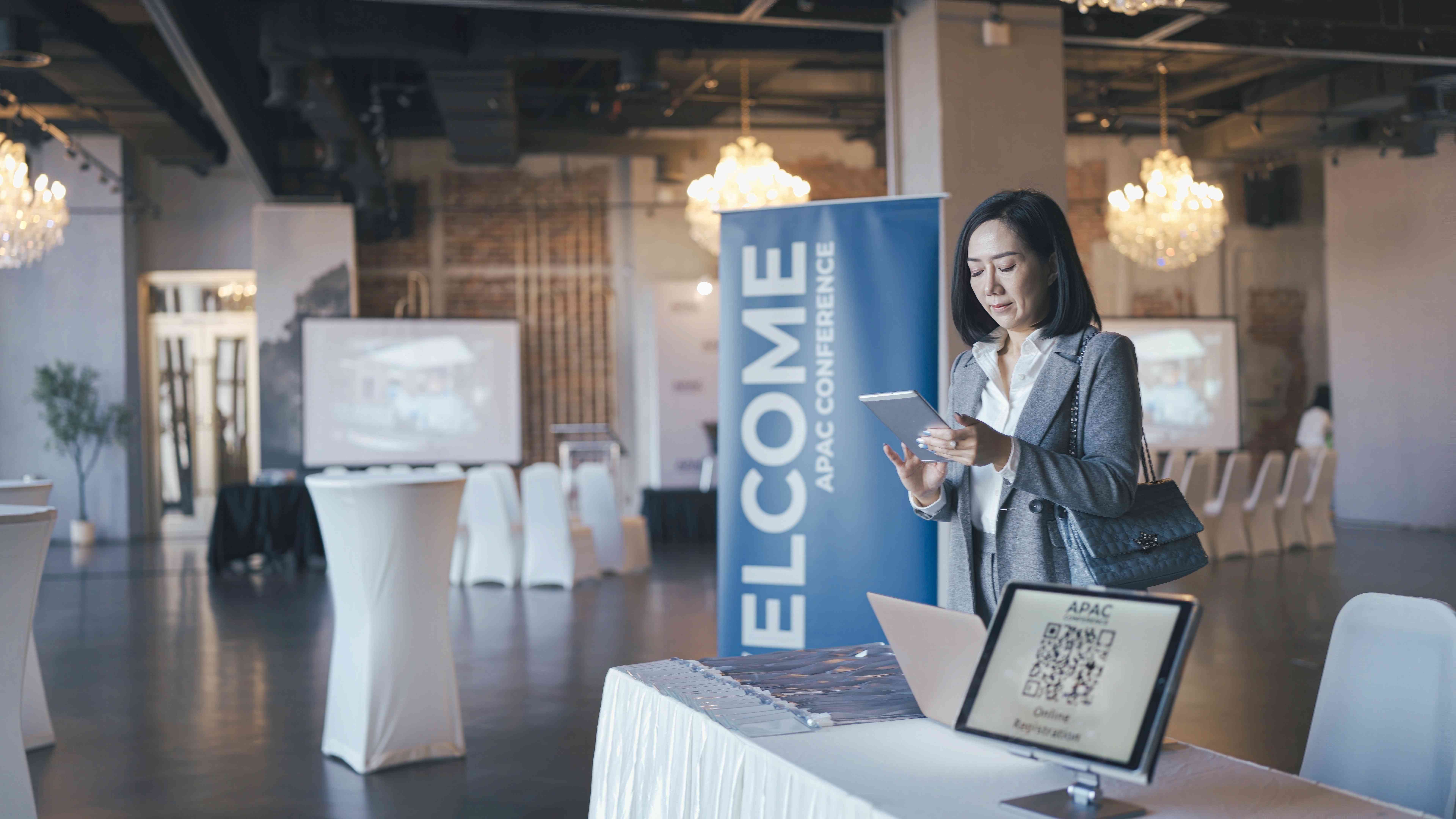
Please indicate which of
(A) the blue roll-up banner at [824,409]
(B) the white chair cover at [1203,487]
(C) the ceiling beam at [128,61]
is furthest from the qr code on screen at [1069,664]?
(B) the white chair cover at [1203,487]

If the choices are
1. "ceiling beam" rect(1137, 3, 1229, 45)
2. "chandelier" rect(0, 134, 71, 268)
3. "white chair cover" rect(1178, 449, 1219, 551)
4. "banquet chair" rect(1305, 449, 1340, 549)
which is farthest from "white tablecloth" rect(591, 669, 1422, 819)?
"banquet chair" rect(1305, 449, 1340, 549)

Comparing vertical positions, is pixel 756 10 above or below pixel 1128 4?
above

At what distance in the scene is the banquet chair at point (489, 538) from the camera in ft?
25.8

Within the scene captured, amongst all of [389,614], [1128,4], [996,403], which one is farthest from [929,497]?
[1128,4]

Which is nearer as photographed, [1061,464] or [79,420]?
[1061,464]

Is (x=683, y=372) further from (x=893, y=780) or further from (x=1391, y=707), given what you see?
(x=893, y=780)

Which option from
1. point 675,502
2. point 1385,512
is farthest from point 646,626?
point 1385,512

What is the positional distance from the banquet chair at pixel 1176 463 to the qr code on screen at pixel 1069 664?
8.78 meters

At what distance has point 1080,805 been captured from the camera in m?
1.07

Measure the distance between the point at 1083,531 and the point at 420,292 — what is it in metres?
11.6

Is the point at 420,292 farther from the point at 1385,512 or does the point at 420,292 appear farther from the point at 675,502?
the point at 1385,512

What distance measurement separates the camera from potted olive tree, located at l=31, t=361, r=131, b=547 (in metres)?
10.9

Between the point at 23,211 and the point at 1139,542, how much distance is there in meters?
7.87

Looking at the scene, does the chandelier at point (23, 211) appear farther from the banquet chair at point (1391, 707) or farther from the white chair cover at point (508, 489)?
the banquet chair at point (1391, 707)
